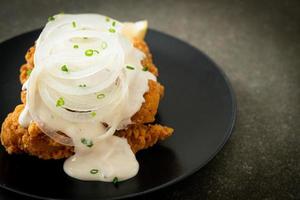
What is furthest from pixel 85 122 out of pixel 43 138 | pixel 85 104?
pixel 43 138

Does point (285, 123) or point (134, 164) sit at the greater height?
point (134, 164)

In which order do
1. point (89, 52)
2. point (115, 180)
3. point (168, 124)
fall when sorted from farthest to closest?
point (168, 124)
point (89, 52)
point (115, 180)

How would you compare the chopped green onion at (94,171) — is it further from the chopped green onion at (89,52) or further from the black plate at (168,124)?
the chopped green onion at (89,52)

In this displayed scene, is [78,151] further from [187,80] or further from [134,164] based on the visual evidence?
[187,80]

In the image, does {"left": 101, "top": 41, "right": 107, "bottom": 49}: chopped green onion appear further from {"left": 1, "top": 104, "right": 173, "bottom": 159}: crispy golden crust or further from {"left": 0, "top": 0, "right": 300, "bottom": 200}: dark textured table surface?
{"left": 0, "top": 0, "right": 300, "bottom": 200}: dark textured table surface

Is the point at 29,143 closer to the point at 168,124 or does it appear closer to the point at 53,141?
the point at 53,141

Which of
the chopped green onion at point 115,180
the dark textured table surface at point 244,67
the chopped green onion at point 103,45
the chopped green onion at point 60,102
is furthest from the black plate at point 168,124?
the chopped green onion at point 103,45

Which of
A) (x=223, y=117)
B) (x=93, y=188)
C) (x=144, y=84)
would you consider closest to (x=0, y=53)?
(x=144, y=84)
